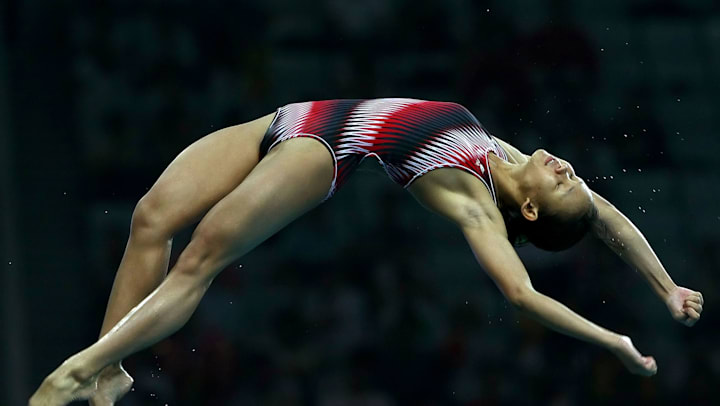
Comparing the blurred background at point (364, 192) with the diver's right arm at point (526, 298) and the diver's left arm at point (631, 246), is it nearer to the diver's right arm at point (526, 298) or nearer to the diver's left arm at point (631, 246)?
the diver's left arm at point (631, 246)

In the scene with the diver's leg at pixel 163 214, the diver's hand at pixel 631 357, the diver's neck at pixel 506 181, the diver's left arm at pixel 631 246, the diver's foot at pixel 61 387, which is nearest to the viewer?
the diver's hand at pixel 631 357

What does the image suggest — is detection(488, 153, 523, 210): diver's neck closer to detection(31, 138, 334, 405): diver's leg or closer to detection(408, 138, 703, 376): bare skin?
detection(408, 138, 703, 376): bare skin

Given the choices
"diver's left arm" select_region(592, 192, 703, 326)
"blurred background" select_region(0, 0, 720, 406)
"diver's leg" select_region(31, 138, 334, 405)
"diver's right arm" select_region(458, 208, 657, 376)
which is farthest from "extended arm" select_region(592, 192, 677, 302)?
"blurred background" select_region(0, 0, 720, 406)

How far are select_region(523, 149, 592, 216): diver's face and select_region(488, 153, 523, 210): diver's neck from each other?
0.14 feet

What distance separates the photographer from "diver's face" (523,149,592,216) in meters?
3.91

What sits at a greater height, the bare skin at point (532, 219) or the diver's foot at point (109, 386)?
the bare skin at point (532, 219)

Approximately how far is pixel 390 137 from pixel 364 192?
3.85 m

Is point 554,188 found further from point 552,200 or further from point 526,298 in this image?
point 526,298

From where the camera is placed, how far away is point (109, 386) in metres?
3.94

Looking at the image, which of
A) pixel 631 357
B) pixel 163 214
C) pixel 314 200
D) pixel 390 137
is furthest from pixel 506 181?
pixel 163 214

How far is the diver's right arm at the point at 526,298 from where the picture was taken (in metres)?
3.35

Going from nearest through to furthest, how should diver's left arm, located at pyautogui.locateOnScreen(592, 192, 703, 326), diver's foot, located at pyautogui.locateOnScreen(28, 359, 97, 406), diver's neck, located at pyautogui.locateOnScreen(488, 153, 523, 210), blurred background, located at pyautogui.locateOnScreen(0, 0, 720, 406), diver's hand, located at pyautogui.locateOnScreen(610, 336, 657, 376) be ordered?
diver's hand, located at pyautogui.locateOnScreen(610, 336, 657, 376), diver's foot, located at pyautogui.locateOnScreen(28, 359, 97, 406), diver's neck, located at pyautogui.locateOnScreen(488, 153, 523, 210), diver's left arm, located at pyautogui.locateOnScreen(592, 192, 703, 326), blurred background, located at pyautogui.locateOnScreen(0, 0, 720, 406)

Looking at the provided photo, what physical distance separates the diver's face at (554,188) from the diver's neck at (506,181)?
4 centimetres

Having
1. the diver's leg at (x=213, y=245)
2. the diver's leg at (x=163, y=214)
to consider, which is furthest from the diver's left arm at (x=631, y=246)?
the diver's leg at (x=163, y=214)
